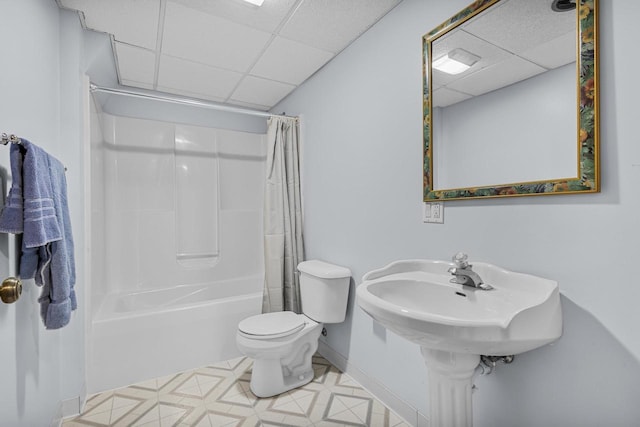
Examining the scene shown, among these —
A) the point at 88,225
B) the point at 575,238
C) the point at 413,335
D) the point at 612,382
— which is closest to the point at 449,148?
the point at 575,238

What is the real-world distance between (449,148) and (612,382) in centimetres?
95

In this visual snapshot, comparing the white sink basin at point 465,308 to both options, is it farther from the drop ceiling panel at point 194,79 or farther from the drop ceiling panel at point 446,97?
the drop ceiling panel at point 194,79

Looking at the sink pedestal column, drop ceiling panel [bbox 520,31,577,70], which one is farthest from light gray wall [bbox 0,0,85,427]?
drop ceiling panel [bbox 520,31,577,70]

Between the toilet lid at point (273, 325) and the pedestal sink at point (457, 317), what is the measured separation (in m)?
0.76

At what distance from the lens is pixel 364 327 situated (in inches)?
73.4

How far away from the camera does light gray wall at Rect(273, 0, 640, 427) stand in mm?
847

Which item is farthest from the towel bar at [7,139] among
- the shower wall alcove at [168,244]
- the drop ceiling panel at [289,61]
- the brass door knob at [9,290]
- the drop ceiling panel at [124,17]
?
the drop ceiling panel at [289,61]

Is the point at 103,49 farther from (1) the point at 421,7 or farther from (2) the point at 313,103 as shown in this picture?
(1) the point at 421,7

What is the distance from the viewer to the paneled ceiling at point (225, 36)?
62.2 inches

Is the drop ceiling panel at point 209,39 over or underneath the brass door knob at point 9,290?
over

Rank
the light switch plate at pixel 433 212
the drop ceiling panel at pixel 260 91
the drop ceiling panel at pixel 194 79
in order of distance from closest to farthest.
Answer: the light switch plate at pixel 433 212
the drop ceiling panel at pixel 194 79
the drop ceiling panel at pixel 260 91

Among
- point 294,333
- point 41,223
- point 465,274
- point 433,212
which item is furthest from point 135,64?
point 465,274

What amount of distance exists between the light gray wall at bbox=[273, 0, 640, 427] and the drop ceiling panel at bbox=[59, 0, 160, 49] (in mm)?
1117

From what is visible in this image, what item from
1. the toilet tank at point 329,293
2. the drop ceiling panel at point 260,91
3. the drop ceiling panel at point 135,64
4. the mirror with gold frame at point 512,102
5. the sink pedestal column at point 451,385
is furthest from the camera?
the drop ceiling panel at point 260,91
